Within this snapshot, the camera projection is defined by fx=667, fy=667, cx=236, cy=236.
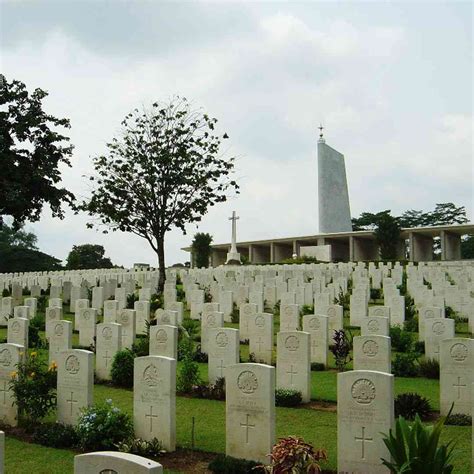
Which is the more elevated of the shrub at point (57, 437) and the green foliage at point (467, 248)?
the green foliage at point (467, 248)

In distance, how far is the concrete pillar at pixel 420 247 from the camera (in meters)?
58.2

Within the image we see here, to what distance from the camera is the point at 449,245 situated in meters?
58.0

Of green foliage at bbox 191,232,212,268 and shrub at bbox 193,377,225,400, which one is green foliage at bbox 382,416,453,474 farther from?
green foliage at bbox 191,232,212,268

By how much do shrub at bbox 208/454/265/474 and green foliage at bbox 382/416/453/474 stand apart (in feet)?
4.67

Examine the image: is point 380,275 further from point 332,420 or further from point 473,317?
point 332,420

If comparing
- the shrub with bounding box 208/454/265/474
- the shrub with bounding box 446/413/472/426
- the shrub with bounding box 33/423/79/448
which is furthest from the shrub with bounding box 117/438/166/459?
the shrub with bounding box 446/413/472/426

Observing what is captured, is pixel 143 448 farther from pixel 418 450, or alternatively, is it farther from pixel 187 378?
pixel 418 450

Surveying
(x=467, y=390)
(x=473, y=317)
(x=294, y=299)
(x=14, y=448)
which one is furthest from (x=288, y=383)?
(x=294, y=299)

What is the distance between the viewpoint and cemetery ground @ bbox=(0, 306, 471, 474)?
284 inches

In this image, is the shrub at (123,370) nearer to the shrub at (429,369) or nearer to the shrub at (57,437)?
the shrub at (57,437)

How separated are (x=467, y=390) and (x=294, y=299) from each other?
34.8 ft

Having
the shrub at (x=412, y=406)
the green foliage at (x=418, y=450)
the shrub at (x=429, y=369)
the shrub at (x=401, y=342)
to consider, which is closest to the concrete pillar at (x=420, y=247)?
the shrub at (x=401, y=342)

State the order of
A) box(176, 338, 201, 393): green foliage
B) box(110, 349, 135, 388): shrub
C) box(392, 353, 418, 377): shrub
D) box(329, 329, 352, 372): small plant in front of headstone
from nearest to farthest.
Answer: box(176, 338, 201, 393): green foliage, box(110, 349, 135, 388): shrub, box(392, 353, 418, 377): shrub, box(329, 329, 352, 372): small plant in front of headstone

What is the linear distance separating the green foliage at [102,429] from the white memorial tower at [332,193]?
60.9m
